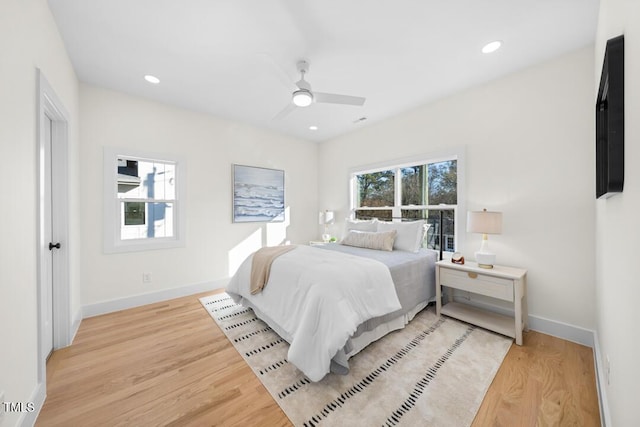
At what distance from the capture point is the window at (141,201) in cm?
297

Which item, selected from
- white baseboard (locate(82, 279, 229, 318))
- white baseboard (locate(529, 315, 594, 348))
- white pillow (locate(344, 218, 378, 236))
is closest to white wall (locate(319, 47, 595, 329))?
white baseboard (locate(529, 315, 594, 348))

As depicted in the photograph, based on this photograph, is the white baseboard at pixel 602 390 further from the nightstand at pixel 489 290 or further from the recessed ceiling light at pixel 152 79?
the recessed ceiling light at pixel 152 79

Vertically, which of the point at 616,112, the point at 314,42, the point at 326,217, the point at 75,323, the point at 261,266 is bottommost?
the point at 75,323

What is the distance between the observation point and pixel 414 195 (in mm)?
3691

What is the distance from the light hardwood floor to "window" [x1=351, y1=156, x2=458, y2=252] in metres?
1.50

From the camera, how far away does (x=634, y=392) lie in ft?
2.77

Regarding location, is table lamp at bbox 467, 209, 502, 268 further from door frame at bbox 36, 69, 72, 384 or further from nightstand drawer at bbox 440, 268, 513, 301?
door frame at bbox 36, 69, 72, 384

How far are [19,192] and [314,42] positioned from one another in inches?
89.8

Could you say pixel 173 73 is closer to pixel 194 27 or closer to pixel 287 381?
pixel 194 27

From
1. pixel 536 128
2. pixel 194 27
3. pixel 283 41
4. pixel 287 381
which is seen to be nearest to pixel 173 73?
pixel 194 27

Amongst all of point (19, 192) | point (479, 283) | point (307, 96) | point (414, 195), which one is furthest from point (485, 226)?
point (19, 192)

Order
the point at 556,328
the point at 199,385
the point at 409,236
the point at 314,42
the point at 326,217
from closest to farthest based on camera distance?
the point at 199,385, the point at 314,42, the point at 556,328, the point at 409,236, the point at 326,217

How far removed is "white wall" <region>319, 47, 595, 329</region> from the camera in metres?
2.22

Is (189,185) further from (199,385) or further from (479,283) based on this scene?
(479,283)
